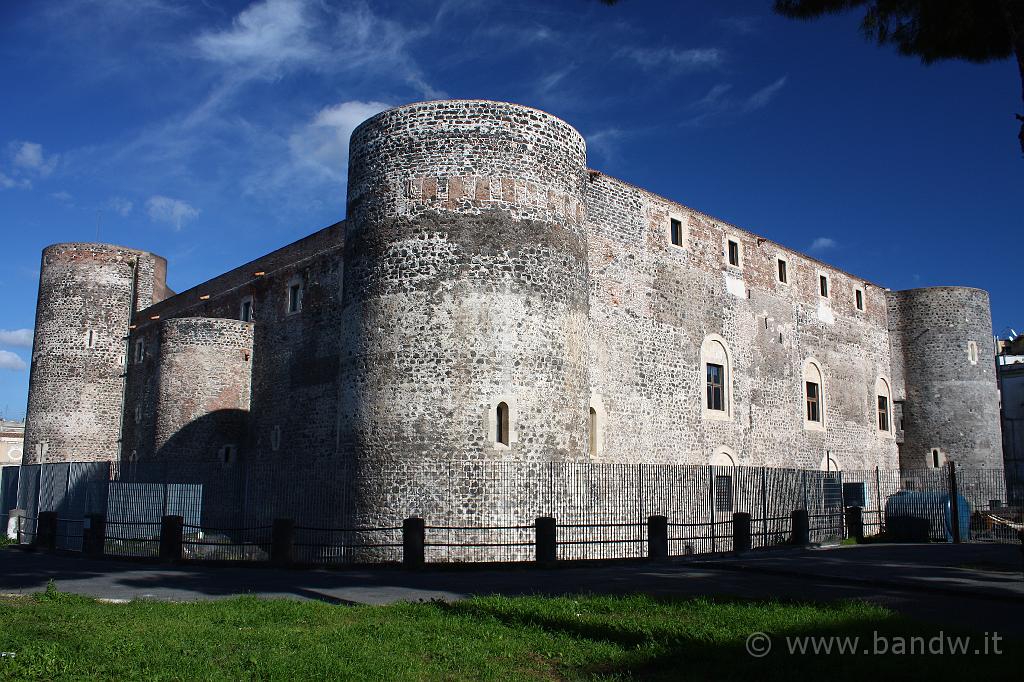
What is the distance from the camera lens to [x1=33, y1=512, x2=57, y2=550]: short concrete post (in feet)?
67.9

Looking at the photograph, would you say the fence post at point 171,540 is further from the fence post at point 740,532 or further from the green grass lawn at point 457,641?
the fence post at point 740,532

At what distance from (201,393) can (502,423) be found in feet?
45.7

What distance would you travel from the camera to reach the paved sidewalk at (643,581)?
10859mm

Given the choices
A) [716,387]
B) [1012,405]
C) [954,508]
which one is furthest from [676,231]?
[1012,405]

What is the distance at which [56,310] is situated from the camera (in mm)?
35531

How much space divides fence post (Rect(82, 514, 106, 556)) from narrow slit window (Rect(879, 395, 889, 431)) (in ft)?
93.3

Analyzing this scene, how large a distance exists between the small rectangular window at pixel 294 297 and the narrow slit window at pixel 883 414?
22.9 m

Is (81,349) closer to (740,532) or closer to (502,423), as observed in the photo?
(502,423)

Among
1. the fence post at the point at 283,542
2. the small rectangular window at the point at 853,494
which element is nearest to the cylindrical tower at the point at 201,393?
the fence post at the point at 283,542

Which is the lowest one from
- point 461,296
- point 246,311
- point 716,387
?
point 716,387

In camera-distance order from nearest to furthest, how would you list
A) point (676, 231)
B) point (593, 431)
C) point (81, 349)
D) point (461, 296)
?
point (461, 296) < point (593, 431) < point (676, 231) < point (81, 349)

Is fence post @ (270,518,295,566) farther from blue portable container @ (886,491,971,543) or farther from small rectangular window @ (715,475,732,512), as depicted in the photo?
blue portable container @ (886,491,971,543)

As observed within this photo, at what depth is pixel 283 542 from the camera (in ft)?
53.5

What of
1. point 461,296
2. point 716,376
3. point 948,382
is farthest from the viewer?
point 948,382
